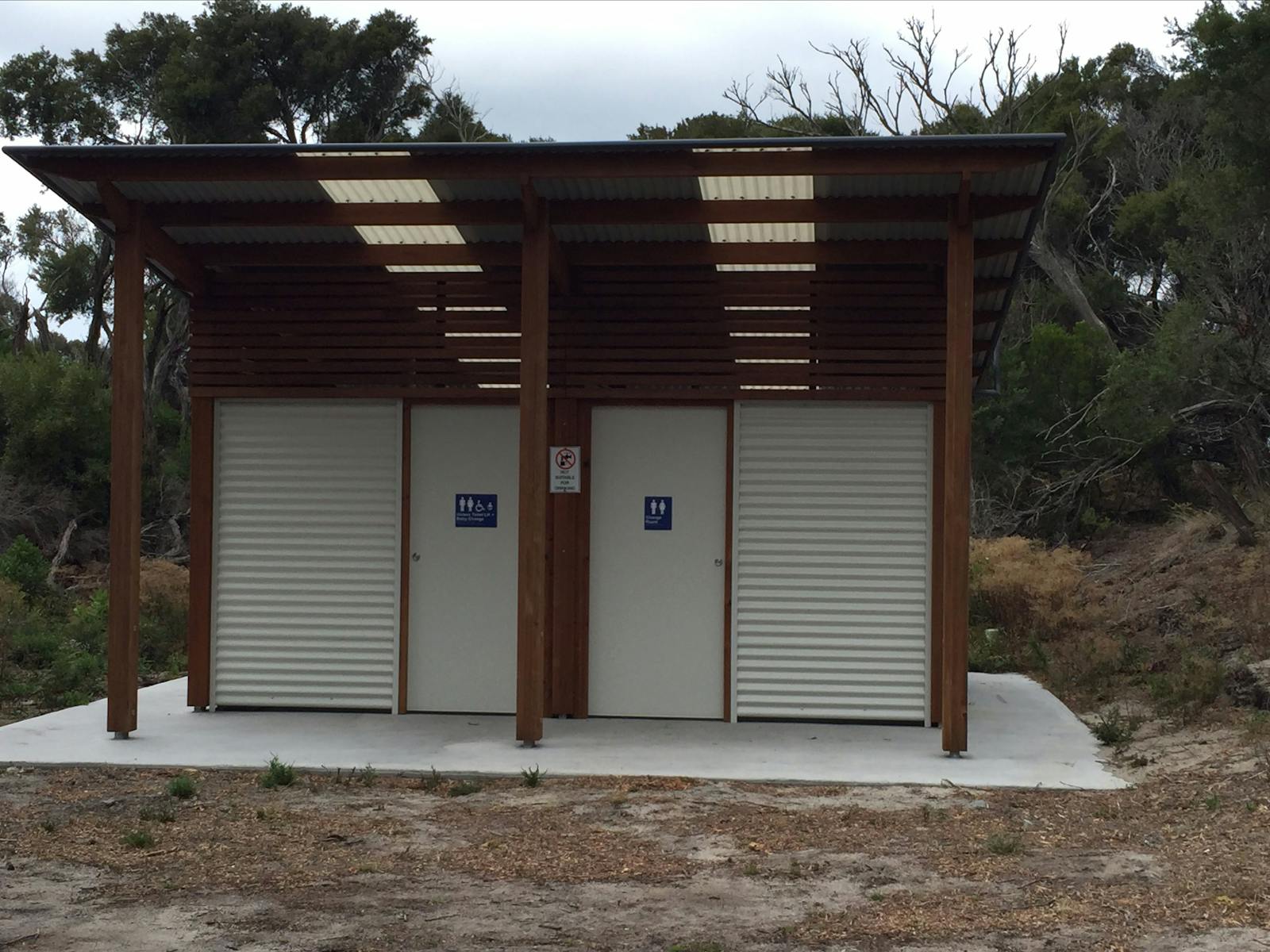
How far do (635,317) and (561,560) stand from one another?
1.74 meters

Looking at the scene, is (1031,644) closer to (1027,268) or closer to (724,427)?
(724,427)

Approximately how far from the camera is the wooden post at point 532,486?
27.8 ft

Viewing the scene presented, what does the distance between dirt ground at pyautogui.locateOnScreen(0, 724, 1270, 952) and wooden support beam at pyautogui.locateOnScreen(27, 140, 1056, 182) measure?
3425mm

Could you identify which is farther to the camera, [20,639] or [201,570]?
[20,639]

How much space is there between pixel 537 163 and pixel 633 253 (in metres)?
1.54

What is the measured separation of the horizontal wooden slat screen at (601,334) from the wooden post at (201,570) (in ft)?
1.33

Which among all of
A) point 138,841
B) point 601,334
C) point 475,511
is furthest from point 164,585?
point 138,841

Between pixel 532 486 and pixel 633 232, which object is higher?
pixel 633 232

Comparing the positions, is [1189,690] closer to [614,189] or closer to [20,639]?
[614,189]

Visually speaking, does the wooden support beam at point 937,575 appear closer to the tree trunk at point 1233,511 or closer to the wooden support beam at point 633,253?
the wooden support beam at point 633,253

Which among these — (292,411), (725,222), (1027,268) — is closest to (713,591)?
(725,222)

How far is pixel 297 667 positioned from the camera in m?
9.95

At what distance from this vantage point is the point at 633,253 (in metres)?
9.65

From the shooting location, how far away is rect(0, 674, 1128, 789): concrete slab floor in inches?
313
